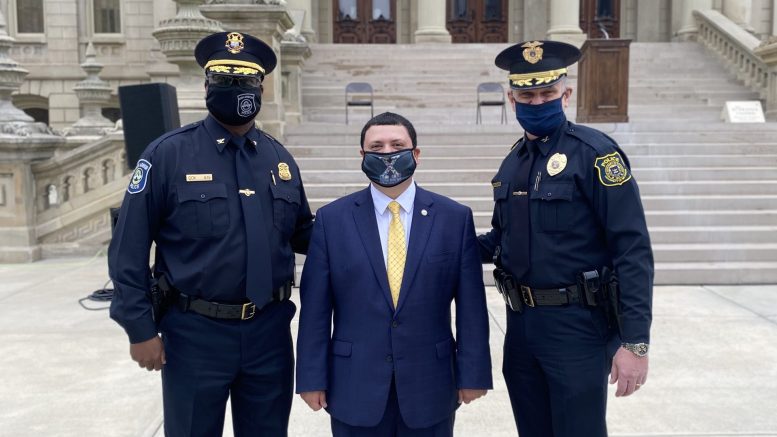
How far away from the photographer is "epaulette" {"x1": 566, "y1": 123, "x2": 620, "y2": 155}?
2.98 m

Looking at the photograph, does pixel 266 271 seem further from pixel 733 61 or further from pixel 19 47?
pixel 19 47

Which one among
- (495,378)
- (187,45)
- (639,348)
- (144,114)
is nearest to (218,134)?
(639,348)

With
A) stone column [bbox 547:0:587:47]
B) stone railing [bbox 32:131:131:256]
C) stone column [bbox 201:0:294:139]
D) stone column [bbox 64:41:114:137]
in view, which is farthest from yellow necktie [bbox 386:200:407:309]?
stone column [bbox 547:0:587:47]

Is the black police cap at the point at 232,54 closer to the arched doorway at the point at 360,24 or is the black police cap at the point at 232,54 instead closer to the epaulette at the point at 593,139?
the epaulette at the point at 593,139

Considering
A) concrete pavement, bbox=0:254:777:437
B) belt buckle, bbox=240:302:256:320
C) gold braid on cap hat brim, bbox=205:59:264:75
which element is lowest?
concrete pavement, bbox=0:254:777:437

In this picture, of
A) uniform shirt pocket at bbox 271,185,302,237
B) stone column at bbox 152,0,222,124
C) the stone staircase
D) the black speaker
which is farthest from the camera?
stone column at bbox 152,0,222,124

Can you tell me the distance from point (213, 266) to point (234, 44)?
957 mm

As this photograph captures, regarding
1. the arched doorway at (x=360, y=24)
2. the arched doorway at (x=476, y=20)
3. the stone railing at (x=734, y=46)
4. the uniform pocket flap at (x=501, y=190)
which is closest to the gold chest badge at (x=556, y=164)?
the uniform pocket flap at (x=501, y=190)

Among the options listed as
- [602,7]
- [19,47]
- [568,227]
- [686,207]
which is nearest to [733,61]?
[602,7]

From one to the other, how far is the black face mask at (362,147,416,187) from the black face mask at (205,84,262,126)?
0.61 m

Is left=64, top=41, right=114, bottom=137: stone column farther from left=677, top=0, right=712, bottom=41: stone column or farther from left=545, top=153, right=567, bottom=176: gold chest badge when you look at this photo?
left=545, top=153, right=567, bottom=176: gold chest badge

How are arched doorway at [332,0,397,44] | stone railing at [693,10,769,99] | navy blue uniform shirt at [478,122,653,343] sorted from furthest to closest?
arched doorway at [332,0,397,44] < stone railing at [693,10,769,99] < navy blue uniform shirt at [478,122,653,343]

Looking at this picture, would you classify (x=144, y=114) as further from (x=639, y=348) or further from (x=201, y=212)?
(x=639, y=348)

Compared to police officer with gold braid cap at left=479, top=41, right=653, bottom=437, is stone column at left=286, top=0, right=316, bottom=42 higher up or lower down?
higher up
